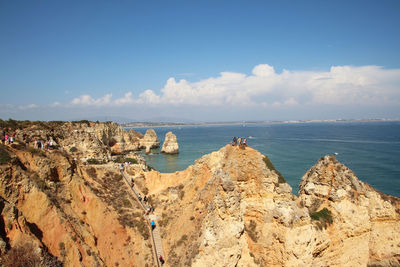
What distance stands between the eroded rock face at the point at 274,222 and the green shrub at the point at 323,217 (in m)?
0.18

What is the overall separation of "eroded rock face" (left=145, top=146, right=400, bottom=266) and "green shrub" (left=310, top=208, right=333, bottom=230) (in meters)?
0.18

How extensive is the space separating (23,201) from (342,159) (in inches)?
3159

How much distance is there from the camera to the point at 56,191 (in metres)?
20.1

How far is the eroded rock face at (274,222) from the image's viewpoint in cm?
1529

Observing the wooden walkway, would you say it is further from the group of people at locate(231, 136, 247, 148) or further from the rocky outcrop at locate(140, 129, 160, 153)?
the rocky outcrop at locate(140, 129, 160, 153)

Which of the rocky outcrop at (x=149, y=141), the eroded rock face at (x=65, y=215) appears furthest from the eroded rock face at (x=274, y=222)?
the rocky outcrop at (x=149, y=141)

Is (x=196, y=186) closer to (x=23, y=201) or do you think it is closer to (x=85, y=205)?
(x=85, y=205)

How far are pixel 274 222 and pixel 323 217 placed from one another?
5.40m

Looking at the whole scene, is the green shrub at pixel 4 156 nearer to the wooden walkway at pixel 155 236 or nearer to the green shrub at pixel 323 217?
the wooden walkway at pixel 155 236

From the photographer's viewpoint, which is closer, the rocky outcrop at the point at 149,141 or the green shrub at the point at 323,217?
the green shrub at the point at 323,217

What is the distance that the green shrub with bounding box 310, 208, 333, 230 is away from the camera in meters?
18.3

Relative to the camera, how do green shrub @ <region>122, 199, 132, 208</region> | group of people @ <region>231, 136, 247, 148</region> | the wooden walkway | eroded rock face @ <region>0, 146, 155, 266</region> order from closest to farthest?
1. eroded rock face @ <region>0, 146, 155, 266</region>
2. group of people @ <region>231, 136, 247, 148</region>
3. the wooden walkway
4. green shrub @ <region>122, 199, 132, 208</region>

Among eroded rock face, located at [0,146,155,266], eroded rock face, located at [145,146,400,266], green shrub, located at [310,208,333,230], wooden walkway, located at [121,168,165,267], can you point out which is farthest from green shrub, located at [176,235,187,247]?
green shrub, located at [310,208,333,230]

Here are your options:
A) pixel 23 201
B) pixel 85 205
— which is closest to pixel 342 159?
pixel 85 205
